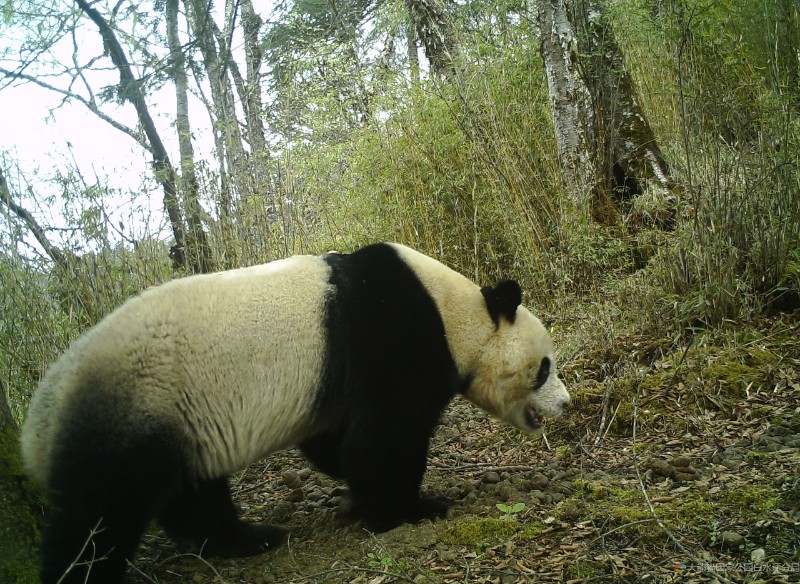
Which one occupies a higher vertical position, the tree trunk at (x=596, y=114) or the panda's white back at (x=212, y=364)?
the tree trunk at (x=596, y=114)

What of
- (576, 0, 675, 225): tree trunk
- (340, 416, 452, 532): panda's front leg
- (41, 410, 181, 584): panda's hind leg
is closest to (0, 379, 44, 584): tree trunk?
(41, 410, 181, 584): panda's hind leg

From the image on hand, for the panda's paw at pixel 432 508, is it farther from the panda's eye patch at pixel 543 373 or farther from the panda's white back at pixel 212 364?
the panda's eye patch at pixel 543 373

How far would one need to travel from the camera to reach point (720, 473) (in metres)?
3.92

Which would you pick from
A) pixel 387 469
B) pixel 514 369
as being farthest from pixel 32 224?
pixel 514 369

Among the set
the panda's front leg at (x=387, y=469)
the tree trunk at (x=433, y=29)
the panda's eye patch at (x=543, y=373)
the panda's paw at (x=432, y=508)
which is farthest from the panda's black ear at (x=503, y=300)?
the tree trunk at (x=433, y=29)

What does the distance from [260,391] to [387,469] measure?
0.89 m

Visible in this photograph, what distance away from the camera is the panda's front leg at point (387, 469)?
159 inches

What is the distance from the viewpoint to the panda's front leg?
4031mm

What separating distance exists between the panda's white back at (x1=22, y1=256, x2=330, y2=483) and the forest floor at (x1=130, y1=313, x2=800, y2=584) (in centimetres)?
70

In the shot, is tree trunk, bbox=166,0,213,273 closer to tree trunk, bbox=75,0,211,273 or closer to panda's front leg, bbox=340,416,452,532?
tree trunk, bbox=75,0,211,273

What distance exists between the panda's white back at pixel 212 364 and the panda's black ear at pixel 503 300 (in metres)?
1.11

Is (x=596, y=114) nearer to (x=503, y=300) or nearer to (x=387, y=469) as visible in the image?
(x=503, y=300)

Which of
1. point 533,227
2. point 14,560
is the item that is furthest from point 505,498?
point 533,227

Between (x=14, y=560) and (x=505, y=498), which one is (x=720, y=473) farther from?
(x=14, y=560)
